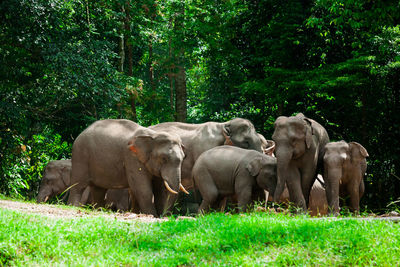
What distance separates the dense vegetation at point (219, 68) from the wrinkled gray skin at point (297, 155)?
4775 millimetres

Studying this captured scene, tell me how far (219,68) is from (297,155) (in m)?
12.7

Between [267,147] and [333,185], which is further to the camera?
[267,147]

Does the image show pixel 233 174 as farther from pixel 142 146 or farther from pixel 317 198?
pixel 317 198

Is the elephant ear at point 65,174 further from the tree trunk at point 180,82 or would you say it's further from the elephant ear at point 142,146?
the tree trunk at point 180,82

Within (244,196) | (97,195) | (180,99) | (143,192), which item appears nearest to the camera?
(244,196)

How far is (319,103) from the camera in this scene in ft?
65.0

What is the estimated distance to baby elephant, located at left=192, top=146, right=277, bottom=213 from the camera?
438 inches

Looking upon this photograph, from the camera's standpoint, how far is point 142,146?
11930 mm

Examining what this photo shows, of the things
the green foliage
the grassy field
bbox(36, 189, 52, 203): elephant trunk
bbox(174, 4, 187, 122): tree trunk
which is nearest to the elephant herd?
the green foliage

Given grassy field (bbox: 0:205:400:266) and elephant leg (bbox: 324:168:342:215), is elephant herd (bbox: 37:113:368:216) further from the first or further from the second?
grassy field (bbox: 0:205:400:266)

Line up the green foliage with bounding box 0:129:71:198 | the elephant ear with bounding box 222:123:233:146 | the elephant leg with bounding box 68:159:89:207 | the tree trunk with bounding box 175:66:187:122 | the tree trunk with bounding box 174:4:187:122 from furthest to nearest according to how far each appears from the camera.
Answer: the tree trunk with bounding box 174:4:187:122, the tree trunk with bounding box 175:66:187:122, the green foliage with bounding box 0:129:71:198, the elephant ear with bounding box 222:123:233:146, the elephant leg with bounding box 68:159:89:207

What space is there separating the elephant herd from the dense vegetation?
3191 millimetres

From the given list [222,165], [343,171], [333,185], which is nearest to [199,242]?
[222,165]

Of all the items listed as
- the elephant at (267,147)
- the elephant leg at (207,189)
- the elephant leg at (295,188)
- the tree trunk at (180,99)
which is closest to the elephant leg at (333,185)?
the elephant leg at (295,188)
